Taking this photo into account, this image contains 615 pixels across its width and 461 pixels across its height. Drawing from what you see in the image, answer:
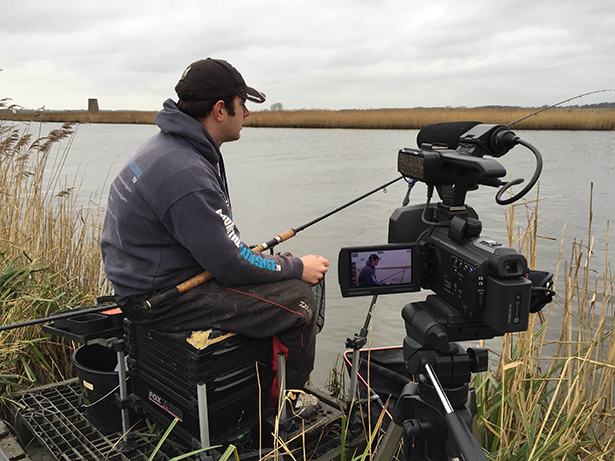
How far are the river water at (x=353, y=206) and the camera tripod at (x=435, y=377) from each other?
142 cm

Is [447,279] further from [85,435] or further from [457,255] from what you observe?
[85,435]

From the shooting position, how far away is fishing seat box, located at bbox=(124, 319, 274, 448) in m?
1.71

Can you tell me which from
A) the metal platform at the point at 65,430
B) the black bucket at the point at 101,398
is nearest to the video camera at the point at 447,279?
the metal platform at the point at 65,430

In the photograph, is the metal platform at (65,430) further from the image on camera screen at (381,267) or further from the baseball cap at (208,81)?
the baseball cap at (208,81)

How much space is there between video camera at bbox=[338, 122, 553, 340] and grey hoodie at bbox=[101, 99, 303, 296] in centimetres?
48

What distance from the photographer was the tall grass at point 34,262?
8.89 ft

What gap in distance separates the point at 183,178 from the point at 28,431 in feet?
4.45

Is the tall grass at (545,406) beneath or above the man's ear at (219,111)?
beneath


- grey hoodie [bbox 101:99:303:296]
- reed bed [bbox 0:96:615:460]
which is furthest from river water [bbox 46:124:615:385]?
grey hoodie [bbox 101:99:303:296]

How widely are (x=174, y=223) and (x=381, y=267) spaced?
70cm

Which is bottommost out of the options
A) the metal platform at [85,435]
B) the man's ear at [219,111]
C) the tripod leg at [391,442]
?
the metal platform at [85,435]

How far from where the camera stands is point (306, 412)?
208 centimetres

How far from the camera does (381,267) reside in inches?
55.1

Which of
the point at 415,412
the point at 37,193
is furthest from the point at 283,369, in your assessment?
the point at 37,193
